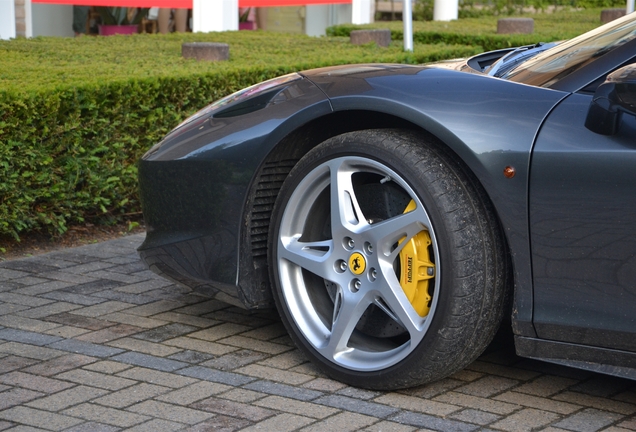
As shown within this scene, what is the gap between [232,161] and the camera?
3.42 meters

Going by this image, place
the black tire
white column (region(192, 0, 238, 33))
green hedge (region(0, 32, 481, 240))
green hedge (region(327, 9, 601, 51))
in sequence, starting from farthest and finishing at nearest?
white column (region(192, 0, 238, 33)) < green hedge (region(327, 9, 601, 51)) < green hedge (region(0, 32, 481, 240)) < the black tire

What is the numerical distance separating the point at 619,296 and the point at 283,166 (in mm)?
1265

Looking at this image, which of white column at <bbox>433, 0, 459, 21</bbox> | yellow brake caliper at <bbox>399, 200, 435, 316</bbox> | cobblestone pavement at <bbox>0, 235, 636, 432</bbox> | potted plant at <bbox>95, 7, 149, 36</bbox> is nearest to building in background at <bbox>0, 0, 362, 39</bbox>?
potted plant at <bbox>95, 7, 149, 36</bbox>

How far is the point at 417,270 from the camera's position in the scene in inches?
121

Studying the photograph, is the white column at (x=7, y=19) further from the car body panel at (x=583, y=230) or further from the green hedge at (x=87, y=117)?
the car body panel at (x=583, y=230)

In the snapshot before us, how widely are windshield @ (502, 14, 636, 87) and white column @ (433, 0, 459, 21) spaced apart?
10.5 meters

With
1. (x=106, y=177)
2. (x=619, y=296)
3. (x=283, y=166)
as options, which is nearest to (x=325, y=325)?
(x=283, y=166)

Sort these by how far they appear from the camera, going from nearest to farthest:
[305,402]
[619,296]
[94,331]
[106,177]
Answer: [619,296], [305,402], [94,331], [106,177]

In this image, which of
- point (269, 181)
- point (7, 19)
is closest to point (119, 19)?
point (7, 19)

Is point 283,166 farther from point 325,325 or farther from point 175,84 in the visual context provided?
point 175,84

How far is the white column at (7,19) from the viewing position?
25.7 feet

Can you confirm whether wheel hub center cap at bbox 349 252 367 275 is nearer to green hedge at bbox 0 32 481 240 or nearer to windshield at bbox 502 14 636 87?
windshield at bbox 502 14 636 87

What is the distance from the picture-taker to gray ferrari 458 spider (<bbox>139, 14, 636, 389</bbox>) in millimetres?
2777

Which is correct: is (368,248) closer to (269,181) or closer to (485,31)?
(269,181)
